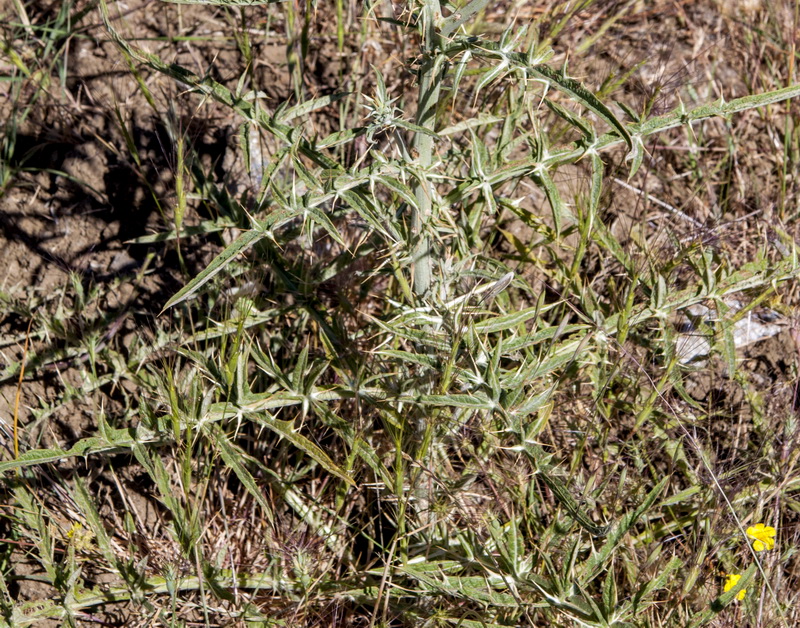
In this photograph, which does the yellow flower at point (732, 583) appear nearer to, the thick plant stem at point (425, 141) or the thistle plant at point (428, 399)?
the thistle plant at point (428, 399)

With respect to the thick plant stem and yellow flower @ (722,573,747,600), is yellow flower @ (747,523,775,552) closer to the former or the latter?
yellow flower @ (722,573,747,600)

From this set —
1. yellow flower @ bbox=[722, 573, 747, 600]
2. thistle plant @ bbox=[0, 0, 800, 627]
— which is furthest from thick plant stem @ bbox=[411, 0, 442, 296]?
yellow flower @ bbox=[722, 573, 747, 600]

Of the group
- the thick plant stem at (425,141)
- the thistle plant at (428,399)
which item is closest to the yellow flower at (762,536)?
the thistle plant at (428,399)

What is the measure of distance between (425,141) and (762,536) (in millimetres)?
1417

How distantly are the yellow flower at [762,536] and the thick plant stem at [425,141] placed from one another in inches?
44.5

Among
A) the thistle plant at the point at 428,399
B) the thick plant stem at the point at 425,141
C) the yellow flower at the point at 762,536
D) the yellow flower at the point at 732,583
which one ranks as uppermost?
the thick plant stem at the point at 425,141

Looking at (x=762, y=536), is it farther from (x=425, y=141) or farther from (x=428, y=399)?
(x=425, y=141)

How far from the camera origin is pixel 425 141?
1616 mm

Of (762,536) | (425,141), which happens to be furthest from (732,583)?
(425,141)

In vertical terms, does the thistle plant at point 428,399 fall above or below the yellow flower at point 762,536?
above

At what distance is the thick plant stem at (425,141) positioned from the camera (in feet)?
4.77

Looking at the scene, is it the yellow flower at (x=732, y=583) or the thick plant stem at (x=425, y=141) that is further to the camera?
the yellow flower at (x=732, y=583)

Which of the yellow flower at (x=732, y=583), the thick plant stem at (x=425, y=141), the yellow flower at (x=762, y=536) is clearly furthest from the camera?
the yellow flower at (x=762, y=536)

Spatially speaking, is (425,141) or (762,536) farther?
(762,536)
